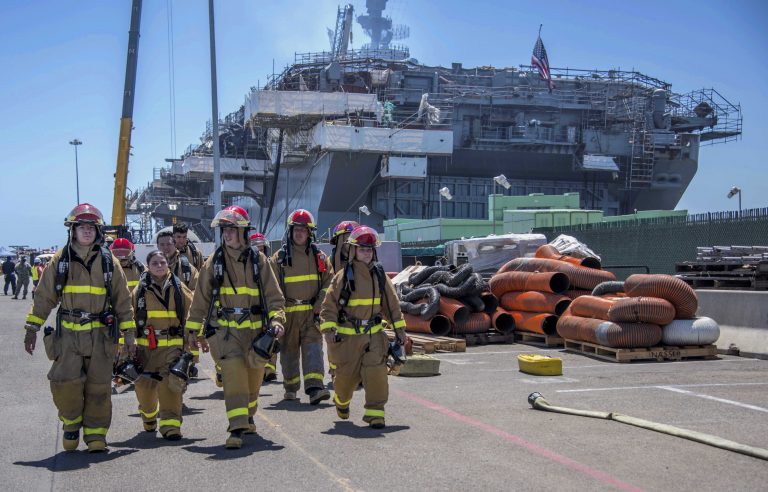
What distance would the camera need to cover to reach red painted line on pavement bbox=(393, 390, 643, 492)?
5.68 m

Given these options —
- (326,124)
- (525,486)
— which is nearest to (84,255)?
(525,486)

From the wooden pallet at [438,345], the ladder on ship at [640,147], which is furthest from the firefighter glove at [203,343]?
the ladder on ship at [640,147]

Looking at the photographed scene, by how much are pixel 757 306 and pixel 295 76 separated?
4874 cm

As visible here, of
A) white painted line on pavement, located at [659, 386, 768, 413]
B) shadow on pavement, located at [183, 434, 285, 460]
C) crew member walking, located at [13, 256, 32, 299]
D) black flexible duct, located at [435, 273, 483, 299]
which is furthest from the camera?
crew member walking, located at [13, 256, 32, 299]

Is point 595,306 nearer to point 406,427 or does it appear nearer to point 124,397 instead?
point 406,427

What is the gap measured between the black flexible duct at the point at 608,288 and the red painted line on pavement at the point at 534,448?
5.99 meters

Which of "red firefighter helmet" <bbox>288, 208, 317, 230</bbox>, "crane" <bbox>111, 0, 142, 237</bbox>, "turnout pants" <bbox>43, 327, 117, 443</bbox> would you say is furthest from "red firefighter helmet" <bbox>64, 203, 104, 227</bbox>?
"crane" <bbox>111, 0, 142, 237</bbox>

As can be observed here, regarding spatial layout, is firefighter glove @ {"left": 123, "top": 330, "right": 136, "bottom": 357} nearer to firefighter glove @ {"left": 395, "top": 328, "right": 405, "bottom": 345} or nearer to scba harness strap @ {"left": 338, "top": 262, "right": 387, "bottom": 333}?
scba harness strap @ {"left": 338, "top": 262, "right": 387, "bottom": 333}

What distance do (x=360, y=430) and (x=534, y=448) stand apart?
1746 mm

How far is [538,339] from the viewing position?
15430 millimetres

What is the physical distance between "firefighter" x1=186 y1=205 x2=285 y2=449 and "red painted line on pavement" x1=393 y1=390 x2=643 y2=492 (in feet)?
6.97

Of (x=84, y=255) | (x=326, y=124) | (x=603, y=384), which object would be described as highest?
(x=326, y=124)

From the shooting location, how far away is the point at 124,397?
10094 mm

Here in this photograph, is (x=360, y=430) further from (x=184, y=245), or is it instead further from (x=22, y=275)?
(x=22, y=275)
